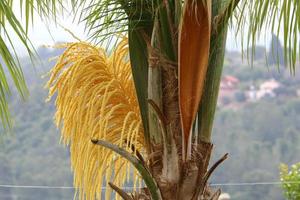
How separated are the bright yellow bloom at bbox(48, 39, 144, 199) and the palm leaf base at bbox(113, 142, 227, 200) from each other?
0.40ft

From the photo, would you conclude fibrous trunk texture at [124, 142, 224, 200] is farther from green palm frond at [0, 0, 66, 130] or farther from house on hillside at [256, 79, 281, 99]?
house on hillside at [256, 79, 281, 99]

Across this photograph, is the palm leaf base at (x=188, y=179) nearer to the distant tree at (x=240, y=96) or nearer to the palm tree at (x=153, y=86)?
the palm tree at (x=153, y=86)

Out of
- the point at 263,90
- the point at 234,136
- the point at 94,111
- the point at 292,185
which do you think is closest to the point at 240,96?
the point at 263,90

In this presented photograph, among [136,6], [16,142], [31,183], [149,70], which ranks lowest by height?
[31,183]

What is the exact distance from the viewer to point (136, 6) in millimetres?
1496

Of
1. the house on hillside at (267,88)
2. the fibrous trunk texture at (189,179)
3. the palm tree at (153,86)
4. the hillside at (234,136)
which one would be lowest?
the hillside at (234,136)

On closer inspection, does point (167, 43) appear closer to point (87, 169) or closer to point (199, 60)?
point (199, 60)

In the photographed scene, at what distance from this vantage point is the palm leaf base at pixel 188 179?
1496 millimetres

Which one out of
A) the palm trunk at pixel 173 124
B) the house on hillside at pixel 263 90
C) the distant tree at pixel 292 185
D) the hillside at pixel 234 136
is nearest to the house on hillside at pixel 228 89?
the hillside at pixel 234 136

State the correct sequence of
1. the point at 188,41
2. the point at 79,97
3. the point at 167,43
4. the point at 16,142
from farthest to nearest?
the point at 16,142
the point at 79,97
the point at 167,43
the point at 188,41

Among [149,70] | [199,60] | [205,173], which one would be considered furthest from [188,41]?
[205,173]

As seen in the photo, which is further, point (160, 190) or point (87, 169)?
point (87, 169)

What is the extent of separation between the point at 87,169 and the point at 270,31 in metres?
0.58

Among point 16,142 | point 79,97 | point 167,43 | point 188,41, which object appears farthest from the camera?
point 16,142
